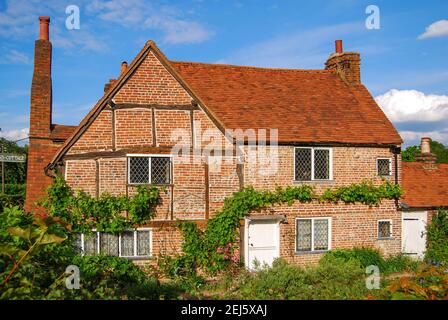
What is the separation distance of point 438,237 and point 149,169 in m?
13.1

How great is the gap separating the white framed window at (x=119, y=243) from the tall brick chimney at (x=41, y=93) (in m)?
4.97

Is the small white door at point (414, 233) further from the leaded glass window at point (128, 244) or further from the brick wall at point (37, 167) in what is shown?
the brick wall at point (37, 167)

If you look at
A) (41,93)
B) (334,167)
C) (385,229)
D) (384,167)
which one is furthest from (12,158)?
(385,229)

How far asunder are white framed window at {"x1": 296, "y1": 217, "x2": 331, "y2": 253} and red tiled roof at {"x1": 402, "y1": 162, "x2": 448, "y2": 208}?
438 centimetres

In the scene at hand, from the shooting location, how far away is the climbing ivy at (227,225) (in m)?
14.9

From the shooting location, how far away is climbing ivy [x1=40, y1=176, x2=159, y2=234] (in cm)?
1418

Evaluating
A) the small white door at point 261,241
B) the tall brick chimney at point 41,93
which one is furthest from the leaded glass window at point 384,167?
the tall brick chimney at point 41,93

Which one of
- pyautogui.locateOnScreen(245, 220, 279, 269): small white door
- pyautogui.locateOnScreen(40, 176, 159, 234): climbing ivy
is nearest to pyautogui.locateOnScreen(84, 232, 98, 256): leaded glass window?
pyautogui.locateOnScreen(40, 176, 159, 234): climbing ivy

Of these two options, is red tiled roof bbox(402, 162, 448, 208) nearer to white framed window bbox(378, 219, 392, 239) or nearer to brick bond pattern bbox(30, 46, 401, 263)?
white framed window bbox(378, 219, 392, 239)

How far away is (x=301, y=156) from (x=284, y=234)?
3.15 m

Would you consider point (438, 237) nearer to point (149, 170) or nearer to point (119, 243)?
point (149, 170)

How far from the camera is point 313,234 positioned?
16.9 metres

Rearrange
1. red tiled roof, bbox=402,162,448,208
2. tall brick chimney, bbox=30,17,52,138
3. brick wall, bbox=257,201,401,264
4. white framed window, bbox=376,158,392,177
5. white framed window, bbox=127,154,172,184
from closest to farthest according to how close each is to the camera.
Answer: white framed window, bbox=127,154,172,184, brick wall, bbox=257,201,401,264, tall brick chimney, bbox=30,17,52,138, white framed window, bbox=376,158,392,177, red tiled roof, bbox=402,162,448,208

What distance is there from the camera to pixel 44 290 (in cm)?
746
